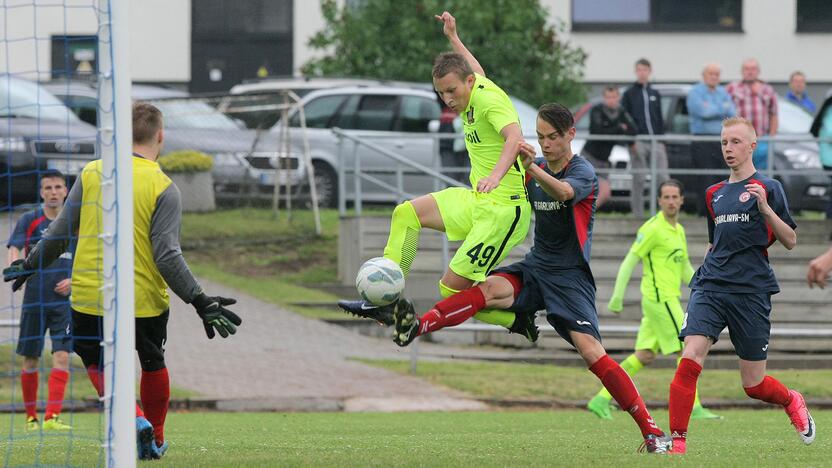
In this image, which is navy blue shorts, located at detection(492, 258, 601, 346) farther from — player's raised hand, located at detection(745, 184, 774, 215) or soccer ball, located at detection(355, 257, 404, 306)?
player's raised hand, located at detection(745, 184, 774, 215)

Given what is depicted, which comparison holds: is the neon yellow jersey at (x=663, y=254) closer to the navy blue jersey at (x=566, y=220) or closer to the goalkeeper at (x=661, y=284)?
the goalkeeper at (x=661, y=284)

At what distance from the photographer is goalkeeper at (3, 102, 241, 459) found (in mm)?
7883

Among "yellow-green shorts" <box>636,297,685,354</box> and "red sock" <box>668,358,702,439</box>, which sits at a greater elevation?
"red sock" <box>668,358,702,439</box>

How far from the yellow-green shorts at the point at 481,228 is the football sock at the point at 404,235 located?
0.67 feet

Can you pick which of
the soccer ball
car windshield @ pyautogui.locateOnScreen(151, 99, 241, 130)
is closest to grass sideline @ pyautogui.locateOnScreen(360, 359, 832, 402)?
the soccer ball

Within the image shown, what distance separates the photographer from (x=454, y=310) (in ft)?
30.0

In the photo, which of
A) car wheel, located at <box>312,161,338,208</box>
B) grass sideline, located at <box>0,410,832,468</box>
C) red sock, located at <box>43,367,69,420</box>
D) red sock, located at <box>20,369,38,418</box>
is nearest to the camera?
grass sideline, located at <box>0,410,832,468</box>

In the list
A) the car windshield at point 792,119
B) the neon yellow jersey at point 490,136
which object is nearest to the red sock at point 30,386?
the neon yellow jersey at point 490,136

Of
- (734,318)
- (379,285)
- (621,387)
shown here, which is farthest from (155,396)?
(734,318)

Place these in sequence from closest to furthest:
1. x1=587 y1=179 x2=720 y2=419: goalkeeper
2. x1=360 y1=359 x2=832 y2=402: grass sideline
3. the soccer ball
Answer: the soccer ball, x1=587 y1=179 x2=720 y2=419: goalkeeper, x1=360 y1=359 x2=832 y2=402: grass sideline

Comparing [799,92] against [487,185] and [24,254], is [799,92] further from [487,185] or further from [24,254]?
A: [487,185]

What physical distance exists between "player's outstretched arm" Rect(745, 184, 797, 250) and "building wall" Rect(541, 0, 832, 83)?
83.7ft

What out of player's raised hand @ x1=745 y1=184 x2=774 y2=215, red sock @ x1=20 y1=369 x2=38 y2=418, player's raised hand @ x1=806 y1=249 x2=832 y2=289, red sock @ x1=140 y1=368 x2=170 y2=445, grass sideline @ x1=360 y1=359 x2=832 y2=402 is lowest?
grass sideline @ x1=360 y1=359 x2=832 y2=402

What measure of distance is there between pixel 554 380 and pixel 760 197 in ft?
25.4
